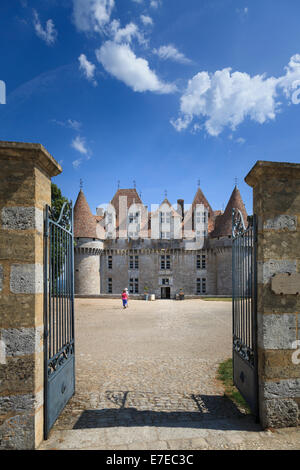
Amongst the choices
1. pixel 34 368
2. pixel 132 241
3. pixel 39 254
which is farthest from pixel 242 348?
pixel 132 241

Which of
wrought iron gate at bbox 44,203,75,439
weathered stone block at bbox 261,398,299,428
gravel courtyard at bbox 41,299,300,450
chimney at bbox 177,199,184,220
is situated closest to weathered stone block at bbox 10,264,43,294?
wrought iron gate at bbox 44,203,75,439

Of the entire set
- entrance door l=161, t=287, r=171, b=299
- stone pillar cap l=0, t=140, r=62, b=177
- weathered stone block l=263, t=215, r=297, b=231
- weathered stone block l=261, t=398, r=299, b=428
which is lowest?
entrance door l=161, t=287, r=171, b=299

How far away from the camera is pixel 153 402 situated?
14.0 feet

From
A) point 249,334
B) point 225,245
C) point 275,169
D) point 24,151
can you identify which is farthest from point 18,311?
point 225,245

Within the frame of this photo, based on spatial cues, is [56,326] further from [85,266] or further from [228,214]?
[228,214]

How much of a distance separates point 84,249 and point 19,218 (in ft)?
75.4

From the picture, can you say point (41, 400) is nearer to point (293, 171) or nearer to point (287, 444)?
point (287, 444)

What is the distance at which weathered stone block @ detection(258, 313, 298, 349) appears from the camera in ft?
11.5

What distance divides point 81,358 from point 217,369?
3.12 m

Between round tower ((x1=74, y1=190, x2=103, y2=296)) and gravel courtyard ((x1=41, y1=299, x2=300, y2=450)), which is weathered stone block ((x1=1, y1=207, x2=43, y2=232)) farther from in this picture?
round tower ((x1=74, y1=190, x2=103, y2=296))

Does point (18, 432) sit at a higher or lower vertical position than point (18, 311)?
lower

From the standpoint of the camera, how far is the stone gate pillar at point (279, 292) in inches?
136

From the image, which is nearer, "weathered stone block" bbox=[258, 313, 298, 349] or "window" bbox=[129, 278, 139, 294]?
"weathered stone block" bbox=[258, 313, 298, 349]

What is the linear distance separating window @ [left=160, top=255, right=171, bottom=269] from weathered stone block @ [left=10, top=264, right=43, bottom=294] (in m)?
25.0
